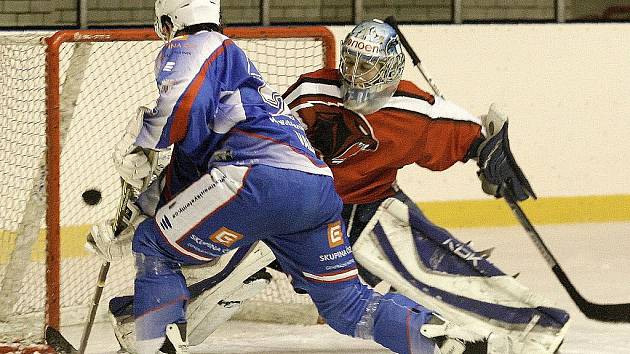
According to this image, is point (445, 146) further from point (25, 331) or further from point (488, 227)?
point (488, 227)

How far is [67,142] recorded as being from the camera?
4.87 meters

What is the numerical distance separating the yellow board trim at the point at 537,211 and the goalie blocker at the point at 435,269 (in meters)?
2.27

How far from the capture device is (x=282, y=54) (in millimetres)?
4723

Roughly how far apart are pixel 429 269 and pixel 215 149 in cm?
101

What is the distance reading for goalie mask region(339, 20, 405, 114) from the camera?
11.8 ft

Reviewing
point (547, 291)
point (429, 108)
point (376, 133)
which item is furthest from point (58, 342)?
point (547, 291)

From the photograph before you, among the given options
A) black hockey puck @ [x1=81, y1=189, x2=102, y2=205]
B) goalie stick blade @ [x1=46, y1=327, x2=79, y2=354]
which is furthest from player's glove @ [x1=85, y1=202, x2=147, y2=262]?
goalie stick blade @ [x1=46, y1=327, x2=79, y2=354]

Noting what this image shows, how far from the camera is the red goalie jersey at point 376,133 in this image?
11.9ft

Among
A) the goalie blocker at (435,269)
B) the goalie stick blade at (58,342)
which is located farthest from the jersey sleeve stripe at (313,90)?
the goalie stick blade at (58,342)

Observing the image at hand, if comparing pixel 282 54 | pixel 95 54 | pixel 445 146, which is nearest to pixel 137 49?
pixel 95 54

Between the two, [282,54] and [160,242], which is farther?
[282,54]

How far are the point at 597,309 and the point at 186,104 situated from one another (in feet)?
5.99

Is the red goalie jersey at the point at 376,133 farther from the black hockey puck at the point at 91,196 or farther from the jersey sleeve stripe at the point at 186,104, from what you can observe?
the jersey sleeve stripe at the point at 186,104

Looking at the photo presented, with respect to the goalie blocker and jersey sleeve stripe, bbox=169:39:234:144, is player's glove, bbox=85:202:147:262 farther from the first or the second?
the goalie blocker
